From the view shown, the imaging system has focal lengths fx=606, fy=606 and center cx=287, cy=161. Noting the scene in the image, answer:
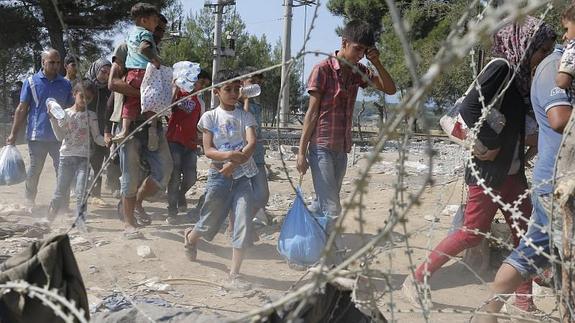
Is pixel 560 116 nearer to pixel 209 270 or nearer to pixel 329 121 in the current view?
pixel 329 121

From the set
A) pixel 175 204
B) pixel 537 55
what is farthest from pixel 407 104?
pixel 175 204

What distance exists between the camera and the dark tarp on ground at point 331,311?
1857 mm

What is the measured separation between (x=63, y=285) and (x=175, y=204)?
4107 millimetres

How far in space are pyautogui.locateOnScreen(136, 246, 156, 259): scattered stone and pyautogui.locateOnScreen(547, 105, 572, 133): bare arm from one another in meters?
2.96

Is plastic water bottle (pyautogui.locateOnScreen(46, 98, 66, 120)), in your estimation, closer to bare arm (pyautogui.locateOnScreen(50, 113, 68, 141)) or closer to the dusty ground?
bare arm (pyautogui.locateOnScreen(50, 113, 68, 141))

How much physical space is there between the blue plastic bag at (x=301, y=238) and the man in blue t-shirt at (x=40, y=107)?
2.85 metres

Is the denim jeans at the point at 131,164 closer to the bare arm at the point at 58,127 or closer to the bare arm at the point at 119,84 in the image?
the bare arm at the point at 119,84

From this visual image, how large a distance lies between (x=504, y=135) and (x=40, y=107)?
427cm

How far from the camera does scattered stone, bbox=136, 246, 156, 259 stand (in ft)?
14.7

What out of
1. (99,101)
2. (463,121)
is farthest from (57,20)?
(463,121)

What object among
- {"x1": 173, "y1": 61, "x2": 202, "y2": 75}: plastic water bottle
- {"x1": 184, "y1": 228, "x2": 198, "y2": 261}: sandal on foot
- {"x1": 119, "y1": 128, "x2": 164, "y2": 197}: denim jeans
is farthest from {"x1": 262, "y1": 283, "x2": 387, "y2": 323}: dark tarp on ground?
{"x1": 173, "y1": 61, "x2": 202, "y2": 75}: plastic water bottle

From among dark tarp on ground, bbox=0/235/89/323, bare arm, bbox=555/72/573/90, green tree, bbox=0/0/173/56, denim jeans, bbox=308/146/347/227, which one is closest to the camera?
dark tarp on ground, bbox=0/235/89/323

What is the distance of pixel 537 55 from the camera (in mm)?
3256

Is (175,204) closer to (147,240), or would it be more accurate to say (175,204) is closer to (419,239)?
(147,240)
